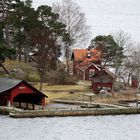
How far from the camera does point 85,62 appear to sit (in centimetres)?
12406

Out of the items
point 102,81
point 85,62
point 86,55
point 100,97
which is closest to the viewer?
point 100,97

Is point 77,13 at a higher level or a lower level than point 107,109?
higher

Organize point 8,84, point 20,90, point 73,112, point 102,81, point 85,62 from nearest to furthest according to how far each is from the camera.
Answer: point 73,112
point 20,90
point 8,84
point 102,81
point 85,62

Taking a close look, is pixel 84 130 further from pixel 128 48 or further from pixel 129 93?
pixel 128 48

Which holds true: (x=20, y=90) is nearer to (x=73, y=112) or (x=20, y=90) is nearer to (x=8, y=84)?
(x=8, y=84)

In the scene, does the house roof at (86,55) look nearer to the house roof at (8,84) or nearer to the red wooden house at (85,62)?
the red wooden house at (85,62)

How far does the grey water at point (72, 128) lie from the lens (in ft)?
171

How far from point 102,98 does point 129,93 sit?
7773 millimetres

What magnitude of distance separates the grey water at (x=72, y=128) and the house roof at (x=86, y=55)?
55.9m

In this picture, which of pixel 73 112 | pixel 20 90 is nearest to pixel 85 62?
pixel 20 90

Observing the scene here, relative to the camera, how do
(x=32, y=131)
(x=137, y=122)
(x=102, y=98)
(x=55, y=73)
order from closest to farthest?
(x=32, y=131), (x=137, y=122), (x=102, y=98), (x=55, y=73)

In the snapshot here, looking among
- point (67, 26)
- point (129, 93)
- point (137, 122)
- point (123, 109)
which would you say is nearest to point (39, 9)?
point (67, 26)

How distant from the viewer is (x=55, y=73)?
4242 inches

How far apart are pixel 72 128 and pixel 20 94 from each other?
18.9 metres
